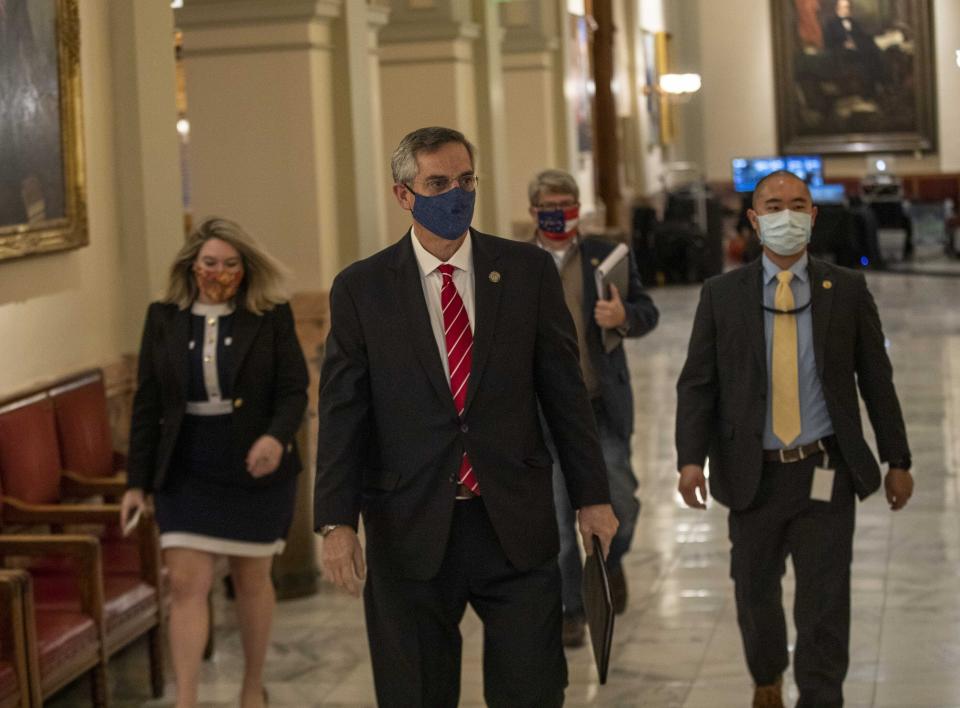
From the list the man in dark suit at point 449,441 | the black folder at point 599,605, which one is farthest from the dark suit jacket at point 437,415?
the black folder at point 599,605

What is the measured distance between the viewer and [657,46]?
26.0 meters

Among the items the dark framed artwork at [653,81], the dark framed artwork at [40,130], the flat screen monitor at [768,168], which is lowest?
the dark framed artwork at [40,130]

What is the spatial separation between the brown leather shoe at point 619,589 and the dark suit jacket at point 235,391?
1712mm

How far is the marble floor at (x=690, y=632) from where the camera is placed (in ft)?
19.2

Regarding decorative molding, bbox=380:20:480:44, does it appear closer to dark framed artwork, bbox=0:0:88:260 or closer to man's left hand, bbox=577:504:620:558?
dark framed artwork, bbox=0:0:88:260

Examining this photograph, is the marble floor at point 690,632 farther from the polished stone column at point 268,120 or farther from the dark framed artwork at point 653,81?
the dark framed artwork at point 653,81

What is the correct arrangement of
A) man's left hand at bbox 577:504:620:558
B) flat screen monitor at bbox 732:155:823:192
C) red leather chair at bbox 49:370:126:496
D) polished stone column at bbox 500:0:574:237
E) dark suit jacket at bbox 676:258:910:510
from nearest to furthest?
man's left hand at bbox 577:504:620:558 < dark suit jacket at bbox 676:258:910:510 < red leather chair at bbox 49:370:126:496 < polished stone column at bbox 500:0:574:237 < flat screen monitor at bbox 732:155:823:192

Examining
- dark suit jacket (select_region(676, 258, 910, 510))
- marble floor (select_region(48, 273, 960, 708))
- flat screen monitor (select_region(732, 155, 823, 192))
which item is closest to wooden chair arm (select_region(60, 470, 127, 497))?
marble floor (select_region(48, 273, 960, 708))

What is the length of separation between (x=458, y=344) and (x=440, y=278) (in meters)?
0.17

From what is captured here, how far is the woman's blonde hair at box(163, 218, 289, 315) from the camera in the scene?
17.7ft

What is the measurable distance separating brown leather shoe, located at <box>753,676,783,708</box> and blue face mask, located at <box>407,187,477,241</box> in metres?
2.11

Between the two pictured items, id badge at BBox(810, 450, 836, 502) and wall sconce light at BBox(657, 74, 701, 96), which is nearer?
id badge at BBox(810, 450, 836, 502)

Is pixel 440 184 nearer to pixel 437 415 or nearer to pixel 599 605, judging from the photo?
pixel 437 415

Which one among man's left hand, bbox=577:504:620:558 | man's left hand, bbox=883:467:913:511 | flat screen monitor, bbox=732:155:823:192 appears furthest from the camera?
flat screen monitor, bbox=732:155:823:192
